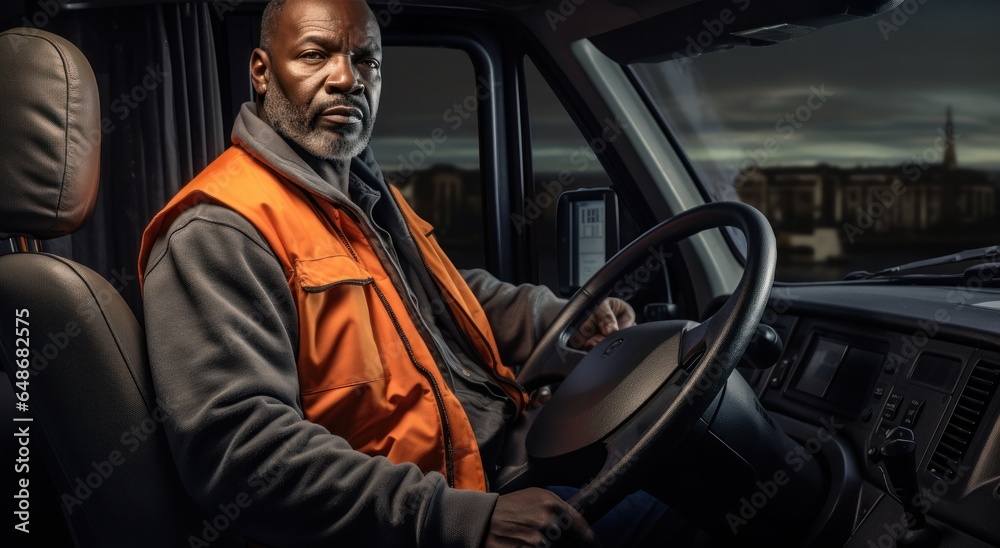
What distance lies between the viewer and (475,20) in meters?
2.83

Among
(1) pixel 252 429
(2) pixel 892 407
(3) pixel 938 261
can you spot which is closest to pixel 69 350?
(1) pixel 252 429

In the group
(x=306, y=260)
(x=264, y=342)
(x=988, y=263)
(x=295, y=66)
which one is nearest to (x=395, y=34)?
(x=295, y=66)

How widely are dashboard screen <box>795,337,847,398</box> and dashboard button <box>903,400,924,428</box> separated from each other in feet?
0.80

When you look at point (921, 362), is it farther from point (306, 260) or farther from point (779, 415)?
point (306, 260)

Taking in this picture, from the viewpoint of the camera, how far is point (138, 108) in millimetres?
2564

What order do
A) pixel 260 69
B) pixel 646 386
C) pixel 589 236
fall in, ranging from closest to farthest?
pixel 646 386, pixel 260 69, pixel 589 236

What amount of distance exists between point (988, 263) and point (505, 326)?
1096 mm

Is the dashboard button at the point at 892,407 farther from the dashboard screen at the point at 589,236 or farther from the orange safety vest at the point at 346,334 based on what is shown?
the dashboard screen at the point at 589,236

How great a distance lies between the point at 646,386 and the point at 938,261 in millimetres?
986

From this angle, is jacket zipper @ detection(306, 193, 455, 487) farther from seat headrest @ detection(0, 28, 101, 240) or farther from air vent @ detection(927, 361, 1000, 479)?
air vent @ detection(927, 361, 1000, 479)

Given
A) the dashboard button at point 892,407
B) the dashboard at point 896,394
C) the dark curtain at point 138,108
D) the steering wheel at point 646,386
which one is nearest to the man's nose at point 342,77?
the steering wheel at point 646,386

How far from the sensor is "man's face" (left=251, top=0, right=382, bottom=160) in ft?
5.98

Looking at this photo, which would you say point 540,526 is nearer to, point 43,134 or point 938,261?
point 43,134

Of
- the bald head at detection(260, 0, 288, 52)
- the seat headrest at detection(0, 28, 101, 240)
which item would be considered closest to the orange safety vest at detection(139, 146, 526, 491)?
the seat headrest at detection(0, 28, 101, 240)
